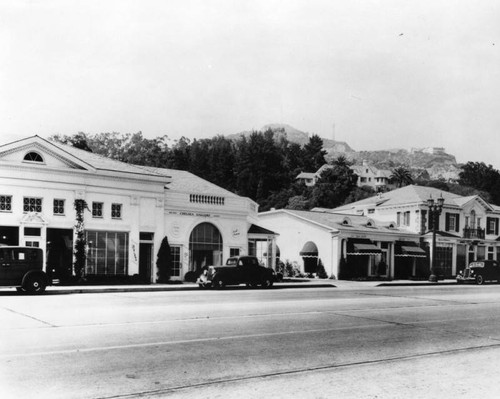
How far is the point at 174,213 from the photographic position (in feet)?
110

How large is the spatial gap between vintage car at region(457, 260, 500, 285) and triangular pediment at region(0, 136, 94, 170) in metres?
27.7

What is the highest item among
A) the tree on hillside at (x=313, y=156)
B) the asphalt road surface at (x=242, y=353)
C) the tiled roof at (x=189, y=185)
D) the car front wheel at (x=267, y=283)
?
the tree on hillside at (x=313, y=156)

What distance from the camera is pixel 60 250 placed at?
2958 centimetres

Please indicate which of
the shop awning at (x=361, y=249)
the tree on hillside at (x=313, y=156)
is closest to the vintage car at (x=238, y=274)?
the shop awning at (x=361, y=249)

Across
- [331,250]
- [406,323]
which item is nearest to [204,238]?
[331,250]

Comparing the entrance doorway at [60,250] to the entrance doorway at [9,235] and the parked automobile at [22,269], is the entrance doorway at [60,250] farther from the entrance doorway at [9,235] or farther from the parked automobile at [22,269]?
the parked automobile at [22,269]

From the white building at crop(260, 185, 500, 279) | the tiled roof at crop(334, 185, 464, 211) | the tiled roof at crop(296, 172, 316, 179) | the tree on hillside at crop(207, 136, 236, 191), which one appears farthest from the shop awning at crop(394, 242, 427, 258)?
the tiled roof at crop(296, 172, 316, 179)

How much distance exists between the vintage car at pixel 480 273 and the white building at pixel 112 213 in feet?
52.5

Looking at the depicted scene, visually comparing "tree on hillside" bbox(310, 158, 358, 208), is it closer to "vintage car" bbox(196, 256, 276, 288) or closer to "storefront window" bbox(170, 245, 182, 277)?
"storefront window" bbox(170, 245, 182, 277)

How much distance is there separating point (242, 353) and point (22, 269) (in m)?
14.6

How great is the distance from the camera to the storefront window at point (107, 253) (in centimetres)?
3030

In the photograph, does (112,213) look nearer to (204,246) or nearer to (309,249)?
(204,246)

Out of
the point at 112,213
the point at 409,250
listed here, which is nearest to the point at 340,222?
the point at 409,250

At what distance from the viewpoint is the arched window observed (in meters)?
28.9
